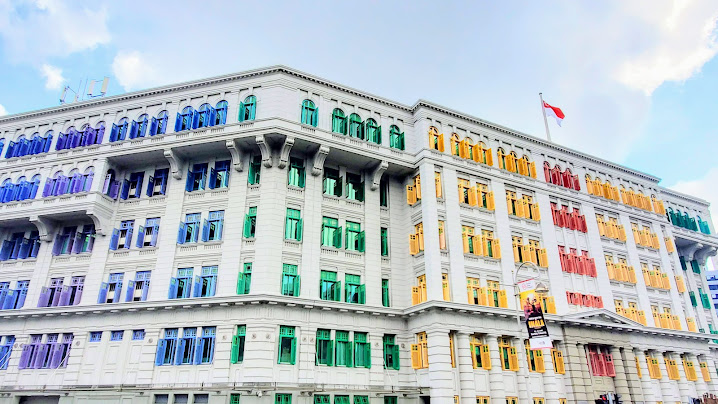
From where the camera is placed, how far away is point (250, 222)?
2683cm

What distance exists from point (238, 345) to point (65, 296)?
11.6m

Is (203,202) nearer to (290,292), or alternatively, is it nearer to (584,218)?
(290,292)

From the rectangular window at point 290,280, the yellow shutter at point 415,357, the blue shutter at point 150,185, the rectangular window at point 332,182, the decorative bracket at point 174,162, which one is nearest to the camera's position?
the rectangular window at point 290,280

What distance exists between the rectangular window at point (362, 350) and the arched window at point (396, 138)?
12.4 metres

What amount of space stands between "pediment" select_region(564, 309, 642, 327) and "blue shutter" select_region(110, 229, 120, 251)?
28.1 metres

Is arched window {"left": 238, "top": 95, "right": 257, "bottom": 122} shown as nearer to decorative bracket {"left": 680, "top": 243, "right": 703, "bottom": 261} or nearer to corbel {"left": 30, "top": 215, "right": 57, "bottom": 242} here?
corbel {"left": 30, "top": 215, "right": 57, "bottom": 242}

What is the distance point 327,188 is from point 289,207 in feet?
10.3

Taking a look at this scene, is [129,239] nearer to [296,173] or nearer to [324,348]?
[296,173]

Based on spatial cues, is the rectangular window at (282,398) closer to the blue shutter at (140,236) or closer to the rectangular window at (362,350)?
the rectangular window at (362,350)

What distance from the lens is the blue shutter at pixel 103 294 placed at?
2665 centimetres

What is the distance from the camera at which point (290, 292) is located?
25.7 meters

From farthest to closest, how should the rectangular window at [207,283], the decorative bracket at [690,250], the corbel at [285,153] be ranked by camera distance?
the decorative bracket at [690,250] < the corbel at [285,153] < the rectangular window at [207,283]

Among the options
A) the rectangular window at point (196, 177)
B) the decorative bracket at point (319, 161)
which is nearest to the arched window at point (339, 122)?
the decorative bracket at point (319, 161)

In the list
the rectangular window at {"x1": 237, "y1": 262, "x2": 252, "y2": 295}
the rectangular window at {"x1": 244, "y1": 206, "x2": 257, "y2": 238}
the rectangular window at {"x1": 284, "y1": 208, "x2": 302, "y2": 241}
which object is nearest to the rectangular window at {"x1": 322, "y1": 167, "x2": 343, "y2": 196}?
the rectangular window at {"x1": 284, "y1": 208, "x2": 302, "y2": 241}
